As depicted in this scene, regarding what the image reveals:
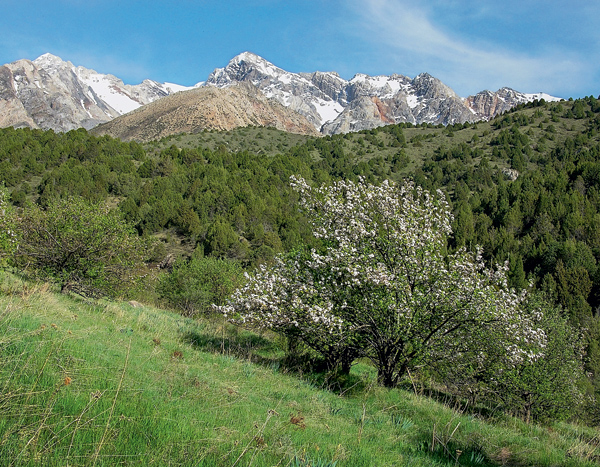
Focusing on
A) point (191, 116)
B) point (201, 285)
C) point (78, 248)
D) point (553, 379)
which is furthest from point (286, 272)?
point (191, 116)

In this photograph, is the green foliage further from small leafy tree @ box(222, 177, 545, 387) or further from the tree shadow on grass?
small leafy tree @ box(222, 177, 545, 387)

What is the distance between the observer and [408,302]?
29.5ft

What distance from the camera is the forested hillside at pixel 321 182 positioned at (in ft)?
182

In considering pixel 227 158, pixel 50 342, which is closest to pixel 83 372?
pixel 50 342

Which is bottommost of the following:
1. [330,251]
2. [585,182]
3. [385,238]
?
[330,251]

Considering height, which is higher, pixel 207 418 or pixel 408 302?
pixel 408 302

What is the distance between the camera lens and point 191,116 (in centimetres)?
13875

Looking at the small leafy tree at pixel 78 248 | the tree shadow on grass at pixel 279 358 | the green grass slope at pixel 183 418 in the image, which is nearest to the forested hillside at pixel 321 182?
the small leafy tree at pixel 78 248

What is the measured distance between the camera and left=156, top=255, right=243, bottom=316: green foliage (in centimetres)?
3284

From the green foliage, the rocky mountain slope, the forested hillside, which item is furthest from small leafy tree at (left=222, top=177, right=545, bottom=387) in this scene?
the rocky mountain slope

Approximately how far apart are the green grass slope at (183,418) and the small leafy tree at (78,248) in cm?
702

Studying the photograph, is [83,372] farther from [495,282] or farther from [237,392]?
[495,282]

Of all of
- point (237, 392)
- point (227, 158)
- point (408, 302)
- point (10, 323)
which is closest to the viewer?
point (10, 323)

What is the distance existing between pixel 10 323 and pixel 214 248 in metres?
52.5
